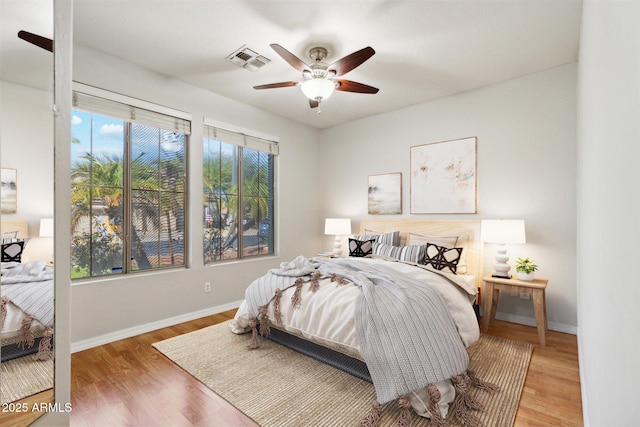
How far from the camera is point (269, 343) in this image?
2736 mm

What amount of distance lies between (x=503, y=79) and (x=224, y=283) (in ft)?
13.5

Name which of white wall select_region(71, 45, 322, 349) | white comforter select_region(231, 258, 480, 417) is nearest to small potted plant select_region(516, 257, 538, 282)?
white comforter select_region(231, 258, 480, 417)

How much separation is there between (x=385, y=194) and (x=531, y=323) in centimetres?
229

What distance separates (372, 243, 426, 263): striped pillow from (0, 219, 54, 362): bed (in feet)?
9.87

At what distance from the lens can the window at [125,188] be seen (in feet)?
9.17

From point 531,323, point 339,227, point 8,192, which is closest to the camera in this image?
point 8,192

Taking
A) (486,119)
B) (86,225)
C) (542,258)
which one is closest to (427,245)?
(542,258)

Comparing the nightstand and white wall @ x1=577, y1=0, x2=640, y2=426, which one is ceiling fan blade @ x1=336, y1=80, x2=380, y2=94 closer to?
white wall @ x1=577, y1=0, x2=640, y2=426

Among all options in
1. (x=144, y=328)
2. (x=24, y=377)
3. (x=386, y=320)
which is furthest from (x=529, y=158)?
(x=144, y=328)

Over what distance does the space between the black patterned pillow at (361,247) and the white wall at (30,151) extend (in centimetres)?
327

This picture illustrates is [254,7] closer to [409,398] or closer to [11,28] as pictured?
[11,28]

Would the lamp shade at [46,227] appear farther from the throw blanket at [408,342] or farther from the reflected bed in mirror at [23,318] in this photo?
the throw blanket at [408,342]

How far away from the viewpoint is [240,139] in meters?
4.04

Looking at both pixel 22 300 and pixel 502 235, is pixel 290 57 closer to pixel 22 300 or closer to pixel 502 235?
pixel 22 300
